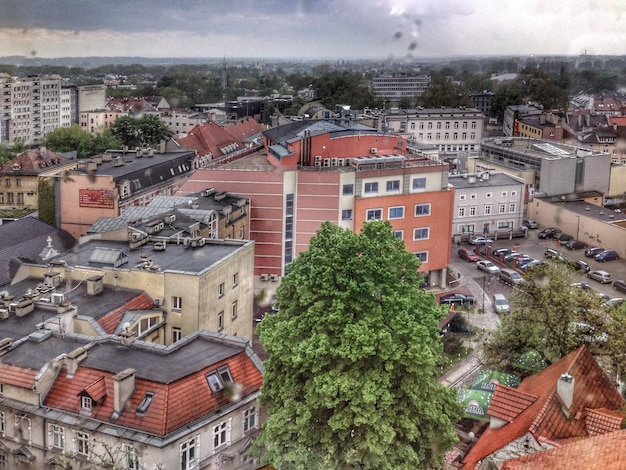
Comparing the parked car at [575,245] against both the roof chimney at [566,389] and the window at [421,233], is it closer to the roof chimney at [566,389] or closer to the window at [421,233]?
the window at [421,233]

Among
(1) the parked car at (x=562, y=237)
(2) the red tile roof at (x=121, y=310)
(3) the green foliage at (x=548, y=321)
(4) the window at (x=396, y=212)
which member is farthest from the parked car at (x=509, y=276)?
(2) the red tile roof at (x=121, y=310)

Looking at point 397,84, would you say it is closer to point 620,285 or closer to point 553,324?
point 620,285

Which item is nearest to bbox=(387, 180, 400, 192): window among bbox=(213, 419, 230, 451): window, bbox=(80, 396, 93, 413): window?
bbox=(213, 419, 230, 451): window

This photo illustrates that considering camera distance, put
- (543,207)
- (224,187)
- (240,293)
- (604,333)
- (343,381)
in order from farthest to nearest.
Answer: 1. (543,207)
2. (224,187)
3. (240,293)
4. (604,333)
5. (343,381)

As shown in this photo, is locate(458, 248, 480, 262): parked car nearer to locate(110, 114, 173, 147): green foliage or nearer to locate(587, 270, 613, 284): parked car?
locate(587, 270, 613, 284): parked car

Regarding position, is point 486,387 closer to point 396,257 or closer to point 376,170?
point 396,257

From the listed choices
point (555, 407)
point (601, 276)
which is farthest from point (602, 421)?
point (601, 276)

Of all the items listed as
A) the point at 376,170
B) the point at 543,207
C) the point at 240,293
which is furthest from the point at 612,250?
the point at 240,293
